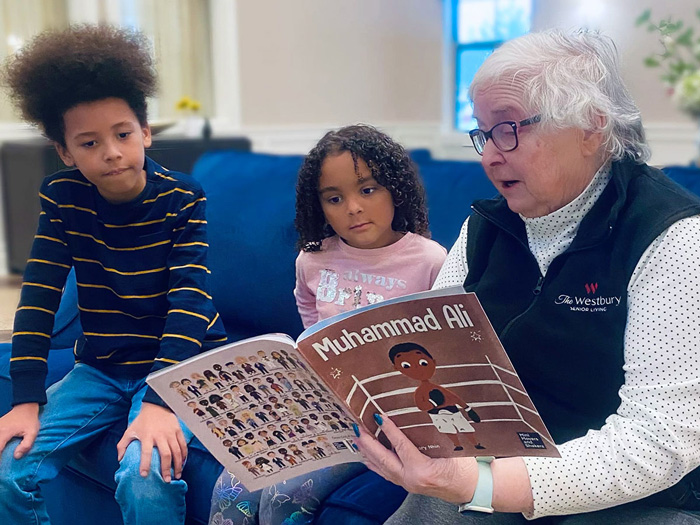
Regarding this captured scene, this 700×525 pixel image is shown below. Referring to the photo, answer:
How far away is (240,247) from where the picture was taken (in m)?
1.91

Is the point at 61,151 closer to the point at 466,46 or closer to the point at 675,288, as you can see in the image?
Answer: the point at 675,288

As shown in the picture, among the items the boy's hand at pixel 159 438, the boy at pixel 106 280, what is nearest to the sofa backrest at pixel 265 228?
the boy at pixel 106 280

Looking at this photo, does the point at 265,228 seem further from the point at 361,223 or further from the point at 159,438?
the point at 159,438

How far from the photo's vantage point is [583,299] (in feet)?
3.29

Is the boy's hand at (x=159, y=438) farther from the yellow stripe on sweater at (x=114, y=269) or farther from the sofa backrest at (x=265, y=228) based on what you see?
the sofa backrest at (x=265, y=228)

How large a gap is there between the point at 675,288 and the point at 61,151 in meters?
1.09

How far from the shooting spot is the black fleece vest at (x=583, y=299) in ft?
3.18

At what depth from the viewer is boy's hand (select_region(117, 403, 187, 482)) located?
49.7 inches

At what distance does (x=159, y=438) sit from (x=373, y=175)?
0.61 m

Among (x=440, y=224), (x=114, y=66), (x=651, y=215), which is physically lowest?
(x=440, y=224)

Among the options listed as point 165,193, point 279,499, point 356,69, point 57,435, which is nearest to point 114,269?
point 165,193

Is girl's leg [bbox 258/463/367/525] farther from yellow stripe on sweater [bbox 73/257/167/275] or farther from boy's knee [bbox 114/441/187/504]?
yellow stripe on sweater [bbox 73/257/167/275]

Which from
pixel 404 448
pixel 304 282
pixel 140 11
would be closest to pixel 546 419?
pixel 404 448

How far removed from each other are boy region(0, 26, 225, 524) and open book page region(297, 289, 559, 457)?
1.79ft
